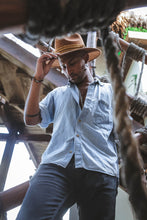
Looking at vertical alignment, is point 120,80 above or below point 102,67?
above

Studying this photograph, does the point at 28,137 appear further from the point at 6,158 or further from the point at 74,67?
the point at 74,67

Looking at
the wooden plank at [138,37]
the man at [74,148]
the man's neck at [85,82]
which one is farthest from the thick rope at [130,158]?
the wooden plank at [138,37]

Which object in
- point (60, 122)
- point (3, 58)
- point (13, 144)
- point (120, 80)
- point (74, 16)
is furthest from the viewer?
point (13, 144)

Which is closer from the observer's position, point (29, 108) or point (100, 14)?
point (100, 14)

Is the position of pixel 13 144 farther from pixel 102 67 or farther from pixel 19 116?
pixel 102 67

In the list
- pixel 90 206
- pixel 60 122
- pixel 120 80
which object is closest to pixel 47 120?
pixel 60 122

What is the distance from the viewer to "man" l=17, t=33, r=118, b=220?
1.51 metres

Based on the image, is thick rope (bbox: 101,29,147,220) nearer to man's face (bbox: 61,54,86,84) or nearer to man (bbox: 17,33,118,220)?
man (bbox: 17,33,118,220)

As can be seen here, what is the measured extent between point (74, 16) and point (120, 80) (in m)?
0.25

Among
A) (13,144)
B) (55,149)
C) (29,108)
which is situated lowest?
(13,144)

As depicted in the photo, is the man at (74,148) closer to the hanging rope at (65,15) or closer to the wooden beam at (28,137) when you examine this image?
the hanging rope at (65,15)

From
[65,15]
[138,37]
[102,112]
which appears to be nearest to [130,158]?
[65,15]

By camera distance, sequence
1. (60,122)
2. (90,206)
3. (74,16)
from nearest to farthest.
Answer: (74,16)
(90,206)
(60,122)

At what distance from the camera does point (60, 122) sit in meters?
1.95
